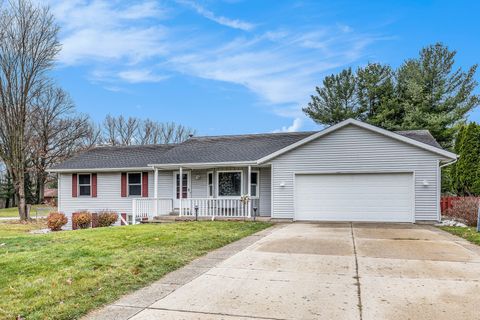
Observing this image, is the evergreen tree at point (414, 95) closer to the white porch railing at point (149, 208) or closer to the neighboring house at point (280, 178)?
the neighboring house at point (280, 178)

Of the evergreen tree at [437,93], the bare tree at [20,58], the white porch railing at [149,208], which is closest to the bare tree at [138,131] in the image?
the bare tree at [20,58]

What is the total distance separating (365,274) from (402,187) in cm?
899

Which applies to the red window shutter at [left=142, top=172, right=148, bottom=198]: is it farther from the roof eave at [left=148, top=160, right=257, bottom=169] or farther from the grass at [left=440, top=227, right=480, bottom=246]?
the grass at [left=440, top=227, right=480, bottom=246]

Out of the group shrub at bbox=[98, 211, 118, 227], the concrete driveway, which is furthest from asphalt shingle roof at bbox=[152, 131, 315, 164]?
the concrete driveway

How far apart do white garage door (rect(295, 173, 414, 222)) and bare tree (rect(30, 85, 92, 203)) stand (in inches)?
1232

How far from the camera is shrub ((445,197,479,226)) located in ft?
43.9

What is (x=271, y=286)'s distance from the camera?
545 centimetres

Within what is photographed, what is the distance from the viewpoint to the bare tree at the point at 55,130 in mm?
38594

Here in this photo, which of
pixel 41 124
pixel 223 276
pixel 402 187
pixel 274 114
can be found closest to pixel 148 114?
pixel 41 124

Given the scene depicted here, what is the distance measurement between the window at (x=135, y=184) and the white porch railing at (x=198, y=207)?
1.87m

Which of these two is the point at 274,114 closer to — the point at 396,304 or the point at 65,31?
the point at 65,31

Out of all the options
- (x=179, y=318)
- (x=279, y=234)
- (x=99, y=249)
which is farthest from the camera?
(x=279, y=234)

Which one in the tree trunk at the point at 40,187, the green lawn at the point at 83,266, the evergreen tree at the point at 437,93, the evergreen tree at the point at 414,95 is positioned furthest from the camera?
the tree trunk at the point at 40,187

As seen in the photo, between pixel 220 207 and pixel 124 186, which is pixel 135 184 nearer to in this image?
pixel 124 186
